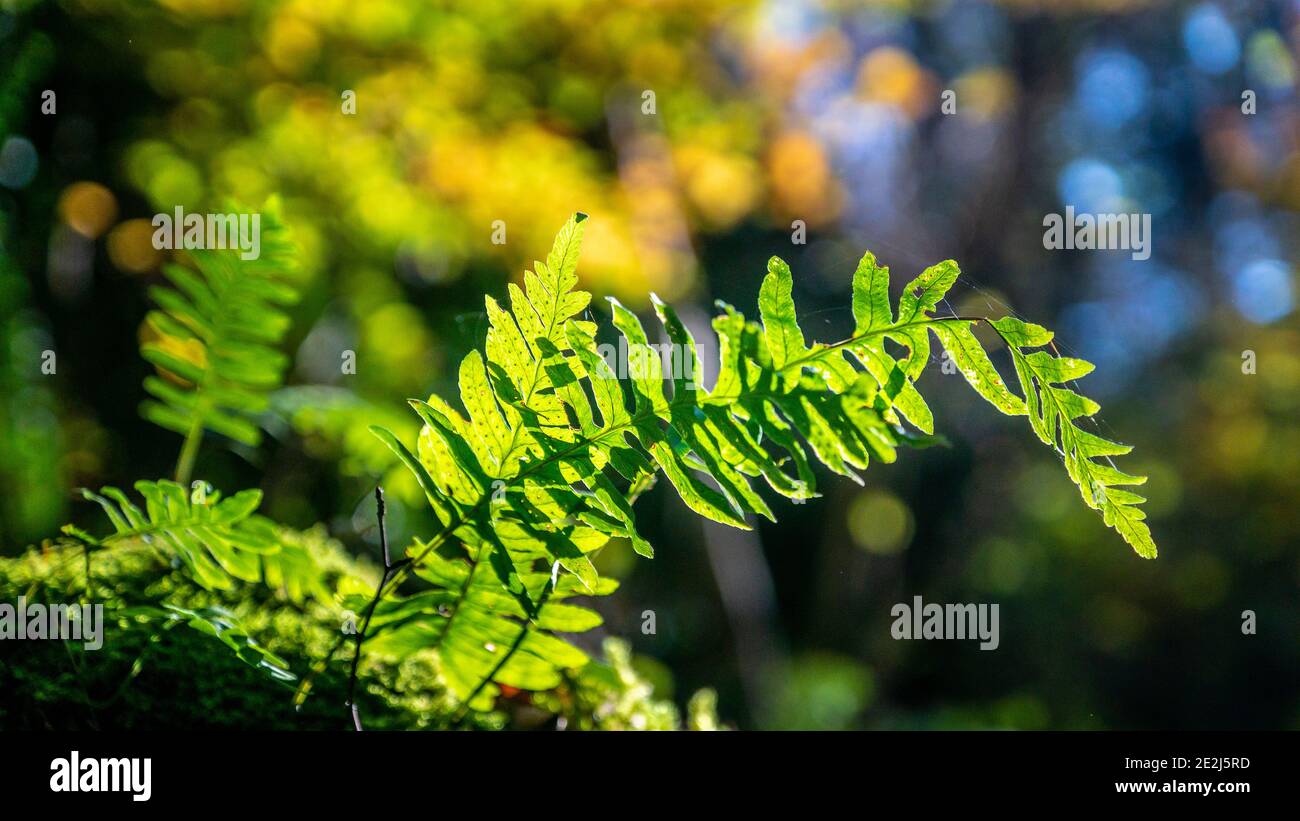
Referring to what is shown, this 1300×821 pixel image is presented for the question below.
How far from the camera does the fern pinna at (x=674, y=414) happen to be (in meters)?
0.59

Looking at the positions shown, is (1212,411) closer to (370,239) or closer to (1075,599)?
(1075,599)

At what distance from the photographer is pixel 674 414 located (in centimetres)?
62

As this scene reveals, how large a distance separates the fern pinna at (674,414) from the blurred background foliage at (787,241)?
4.50 feet

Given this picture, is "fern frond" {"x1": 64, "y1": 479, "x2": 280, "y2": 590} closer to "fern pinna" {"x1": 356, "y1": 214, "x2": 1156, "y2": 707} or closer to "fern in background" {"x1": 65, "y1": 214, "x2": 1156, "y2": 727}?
"fern in background" {"x1": 65, "y1": 214, "x2": 1156, "y2": 727}

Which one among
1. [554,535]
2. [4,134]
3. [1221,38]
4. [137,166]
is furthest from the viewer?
[1221,38]

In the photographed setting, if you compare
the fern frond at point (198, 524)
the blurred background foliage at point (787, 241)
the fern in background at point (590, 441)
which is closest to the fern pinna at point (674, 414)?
the fern in background at point (590, 441)

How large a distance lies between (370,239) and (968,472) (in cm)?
355

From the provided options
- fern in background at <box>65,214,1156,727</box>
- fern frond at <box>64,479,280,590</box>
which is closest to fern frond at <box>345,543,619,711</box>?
fern in background at <box>65,214,1156,727</box>

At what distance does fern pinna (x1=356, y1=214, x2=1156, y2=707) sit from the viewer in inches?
23.1

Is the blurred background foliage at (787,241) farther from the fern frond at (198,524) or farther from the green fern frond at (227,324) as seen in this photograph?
the fern frond at (198,524)

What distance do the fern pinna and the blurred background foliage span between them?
1371 mm

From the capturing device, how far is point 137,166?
112 inches

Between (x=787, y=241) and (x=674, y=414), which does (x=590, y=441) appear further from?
(x=787, y=241)
